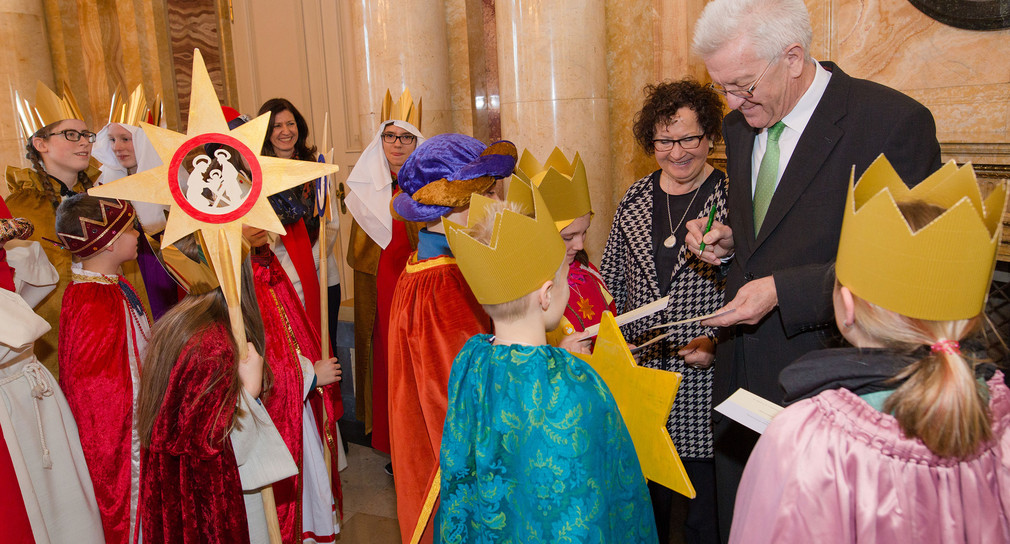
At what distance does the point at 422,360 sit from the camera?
2.15 meters

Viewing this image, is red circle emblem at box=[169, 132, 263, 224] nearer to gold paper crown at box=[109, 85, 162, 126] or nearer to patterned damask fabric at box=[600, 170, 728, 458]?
patterned damask fabric at box=[600, 170, 728, 458]

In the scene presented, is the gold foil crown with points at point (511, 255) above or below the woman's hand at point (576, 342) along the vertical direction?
above

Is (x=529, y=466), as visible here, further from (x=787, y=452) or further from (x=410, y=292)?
(x=410, y=292)

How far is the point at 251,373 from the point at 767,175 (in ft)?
4.98

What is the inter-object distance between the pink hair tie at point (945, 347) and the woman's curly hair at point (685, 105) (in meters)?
1.47

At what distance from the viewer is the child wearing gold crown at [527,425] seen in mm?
1421

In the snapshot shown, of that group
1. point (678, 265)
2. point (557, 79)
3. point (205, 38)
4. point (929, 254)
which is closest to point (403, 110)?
point (557, 79)

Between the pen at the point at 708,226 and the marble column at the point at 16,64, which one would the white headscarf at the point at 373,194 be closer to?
the pen at the point at 708,226

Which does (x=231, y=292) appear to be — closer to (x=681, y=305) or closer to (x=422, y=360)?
(x=422, y=360)

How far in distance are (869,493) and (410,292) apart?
145 cm

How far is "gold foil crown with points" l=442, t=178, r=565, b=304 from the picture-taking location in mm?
1481

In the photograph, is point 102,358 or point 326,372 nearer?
point 102,358

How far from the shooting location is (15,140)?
469 cm

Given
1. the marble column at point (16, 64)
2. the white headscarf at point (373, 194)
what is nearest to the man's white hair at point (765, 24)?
the white headscarf at point (373, 194)
